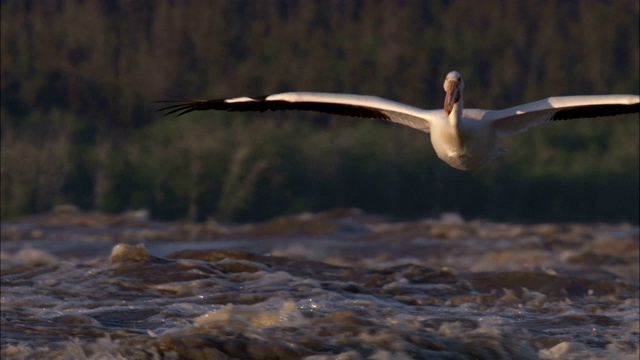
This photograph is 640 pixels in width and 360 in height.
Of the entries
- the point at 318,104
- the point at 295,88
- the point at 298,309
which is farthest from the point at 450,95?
the point at 295,88

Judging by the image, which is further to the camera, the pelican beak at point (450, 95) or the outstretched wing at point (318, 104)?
the outstretched wing at point (318, 104)

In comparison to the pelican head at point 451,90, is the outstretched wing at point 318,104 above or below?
below

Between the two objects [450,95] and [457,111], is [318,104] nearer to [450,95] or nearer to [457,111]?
[457,111]

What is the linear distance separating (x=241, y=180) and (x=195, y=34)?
106 inches

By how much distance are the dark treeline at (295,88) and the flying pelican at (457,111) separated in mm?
12838

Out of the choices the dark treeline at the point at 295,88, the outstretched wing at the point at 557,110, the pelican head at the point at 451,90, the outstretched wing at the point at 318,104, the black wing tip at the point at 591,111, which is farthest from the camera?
the dark treeline at the point at 295,88

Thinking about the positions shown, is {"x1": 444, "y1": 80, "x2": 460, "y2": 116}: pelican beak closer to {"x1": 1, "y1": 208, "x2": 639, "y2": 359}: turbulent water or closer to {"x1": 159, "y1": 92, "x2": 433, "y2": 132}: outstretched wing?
{"x1": 159, "y1": 92, "x2": 433, "y2": 132}: outstretched wing

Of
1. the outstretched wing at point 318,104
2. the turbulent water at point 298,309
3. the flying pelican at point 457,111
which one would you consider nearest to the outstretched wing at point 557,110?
the flying pelican at point 457,111

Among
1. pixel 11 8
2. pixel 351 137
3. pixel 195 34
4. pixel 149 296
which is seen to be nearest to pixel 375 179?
pixel 351 137

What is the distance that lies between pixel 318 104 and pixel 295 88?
16.0 metres

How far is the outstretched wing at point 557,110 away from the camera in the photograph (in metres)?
11.0

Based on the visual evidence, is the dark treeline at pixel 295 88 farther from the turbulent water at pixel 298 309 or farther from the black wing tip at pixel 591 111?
the black wing tip at pixel 591 111

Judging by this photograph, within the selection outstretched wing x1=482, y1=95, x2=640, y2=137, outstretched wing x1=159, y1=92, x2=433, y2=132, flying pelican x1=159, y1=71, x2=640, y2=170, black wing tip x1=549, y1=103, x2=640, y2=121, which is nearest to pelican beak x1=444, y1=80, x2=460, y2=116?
flying pelican x1=159, y1=71, x2=640, y2=170

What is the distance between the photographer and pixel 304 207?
1016 inches
